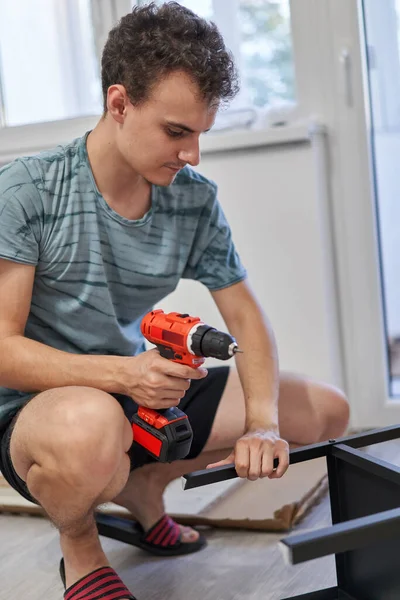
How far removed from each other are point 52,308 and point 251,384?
1.27 ft

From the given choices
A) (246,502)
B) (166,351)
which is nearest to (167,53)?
(166,351)

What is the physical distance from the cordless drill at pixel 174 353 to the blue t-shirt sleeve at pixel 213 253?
333mm

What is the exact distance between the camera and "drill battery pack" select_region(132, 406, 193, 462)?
119 centimetres

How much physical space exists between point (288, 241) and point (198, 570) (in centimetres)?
107

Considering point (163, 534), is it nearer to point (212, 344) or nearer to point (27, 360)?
point (27, 360)

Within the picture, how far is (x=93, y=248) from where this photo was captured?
138cm

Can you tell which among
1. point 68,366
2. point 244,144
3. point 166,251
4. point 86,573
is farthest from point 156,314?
point 244,144

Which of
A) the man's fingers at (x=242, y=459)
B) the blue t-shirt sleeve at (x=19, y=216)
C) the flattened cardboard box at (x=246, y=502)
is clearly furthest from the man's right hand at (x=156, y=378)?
the flattened cardboard box at (x=246, y=502)

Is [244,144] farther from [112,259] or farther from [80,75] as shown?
[112,259]

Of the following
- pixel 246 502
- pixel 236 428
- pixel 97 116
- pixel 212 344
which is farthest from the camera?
pixel 97 116

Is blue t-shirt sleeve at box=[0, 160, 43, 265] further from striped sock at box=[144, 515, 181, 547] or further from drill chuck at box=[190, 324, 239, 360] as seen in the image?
striped sock at box=[144, 515, 181, 547]

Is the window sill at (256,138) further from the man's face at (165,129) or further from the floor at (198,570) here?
the floor at (198,570)

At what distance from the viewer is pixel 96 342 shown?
1.41m

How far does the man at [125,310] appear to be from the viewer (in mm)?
1211
